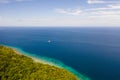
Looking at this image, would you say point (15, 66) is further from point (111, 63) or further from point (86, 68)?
point (111, 63)

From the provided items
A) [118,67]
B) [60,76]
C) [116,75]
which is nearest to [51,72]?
[60,76]

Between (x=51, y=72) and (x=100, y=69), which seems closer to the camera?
(x=51, y=72)

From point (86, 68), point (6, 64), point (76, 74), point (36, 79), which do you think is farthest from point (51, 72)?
point (86, 68)

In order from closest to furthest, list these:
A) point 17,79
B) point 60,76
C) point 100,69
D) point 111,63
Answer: point 17,79, point 60,76, point 100,69, point 111,63

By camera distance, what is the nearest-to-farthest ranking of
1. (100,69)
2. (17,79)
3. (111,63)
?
(17,79) → (100,69) → (111,63)

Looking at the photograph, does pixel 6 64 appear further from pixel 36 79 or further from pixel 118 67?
pixel 118 67

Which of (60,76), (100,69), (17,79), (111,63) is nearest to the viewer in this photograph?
(17,79)

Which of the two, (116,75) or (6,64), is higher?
(6,64)

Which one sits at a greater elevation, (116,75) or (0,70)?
(0,70)

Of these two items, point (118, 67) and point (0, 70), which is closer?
point (0, 70)
